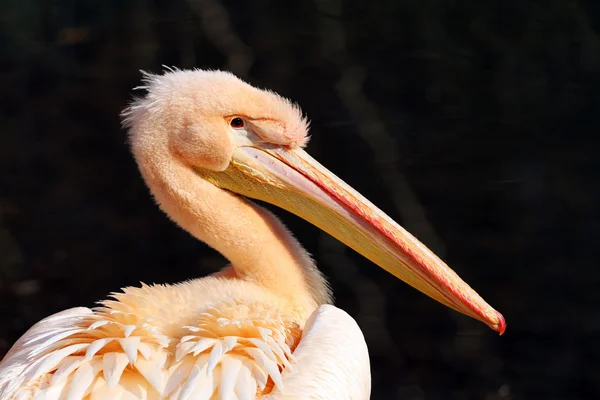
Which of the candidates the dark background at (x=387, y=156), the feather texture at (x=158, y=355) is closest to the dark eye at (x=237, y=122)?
the feather texture at (x=158, y=355)

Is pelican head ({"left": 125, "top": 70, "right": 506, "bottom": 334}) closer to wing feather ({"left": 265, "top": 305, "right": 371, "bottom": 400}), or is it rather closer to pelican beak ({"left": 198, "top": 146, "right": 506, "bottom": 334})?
pelican beak ({"left": 198, "top": 146, "right": 506, "bottom": 334})

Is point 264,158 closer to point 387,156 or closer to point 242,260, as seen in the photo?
point 242,260

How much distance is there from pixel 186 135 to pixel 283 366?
552 mm

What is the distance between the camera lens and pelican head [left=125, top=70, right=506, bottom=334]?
198cm

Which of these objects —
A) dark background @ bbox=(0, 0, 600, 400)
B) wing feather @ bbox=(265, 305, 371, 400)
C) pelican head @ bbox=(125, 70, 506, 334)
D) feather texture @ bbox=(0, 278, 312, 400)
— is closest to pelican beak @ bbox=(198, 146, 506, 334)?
pelican head @ bbox=(125, 70, 506, 334)

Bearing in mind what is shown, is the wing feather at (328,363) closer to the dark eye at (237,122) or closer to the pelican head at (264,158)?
the pelican head at (264,158)

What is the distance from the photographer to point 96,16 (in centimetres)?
349

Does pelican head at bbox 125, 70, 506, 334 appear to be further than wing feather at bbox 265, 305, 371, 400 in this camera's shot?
Yes

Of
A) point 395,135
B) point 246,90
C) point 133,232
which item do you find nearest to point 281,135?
point 246,90

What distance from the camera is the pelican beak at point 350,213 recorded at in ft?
6.66

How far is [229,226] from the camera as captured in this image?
79.0 inches

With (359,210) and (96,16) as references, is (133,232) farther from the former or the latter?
(359,210)

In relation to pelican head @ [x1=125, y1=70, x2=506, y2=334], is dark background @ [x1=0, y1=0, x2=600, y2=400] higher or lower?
lower

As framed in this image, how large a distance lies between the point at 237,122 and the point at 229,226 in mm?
225
